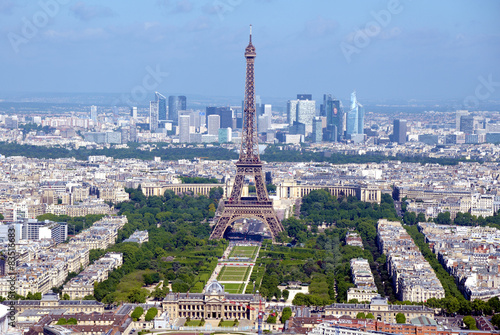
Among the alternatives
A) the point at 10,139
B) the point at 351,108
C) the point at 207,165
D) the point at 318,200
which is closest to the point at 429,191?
the point at 318,200

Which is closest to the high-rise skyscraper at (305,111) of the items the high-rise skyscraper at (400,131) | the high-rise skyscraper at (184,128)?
the high-rise skyscraper at (400,131)

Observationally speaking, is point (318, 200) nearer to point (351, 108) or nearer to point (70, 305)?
point (70, 305)

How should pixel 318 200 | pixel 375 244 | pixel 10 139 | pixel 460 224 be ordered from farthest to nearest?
pixel 10 139 < pixel 318 200 < pixel 460 224 < pixel 375 244

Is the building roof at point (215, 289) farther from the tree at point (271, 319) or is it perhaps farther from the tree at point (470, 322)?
the tree at point (470, 322)

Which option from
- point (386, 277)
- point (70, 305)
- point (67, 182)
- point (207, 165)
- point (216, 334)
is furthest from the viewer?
point (207, 165)

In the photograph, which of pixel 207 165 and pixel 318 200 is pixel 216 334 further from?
pixel 207 165

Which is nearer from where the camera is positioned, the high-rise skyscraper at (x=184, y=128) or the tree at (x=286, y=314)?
the tree at (x=286, y=314)

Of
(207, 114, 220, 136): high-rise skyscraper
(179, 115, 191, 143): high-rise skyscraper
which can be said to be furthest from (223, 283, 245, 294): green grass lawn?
(207, 114, 220, 136): high-rise skyscraper

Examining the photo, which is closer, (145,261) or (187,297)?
(187,297)
